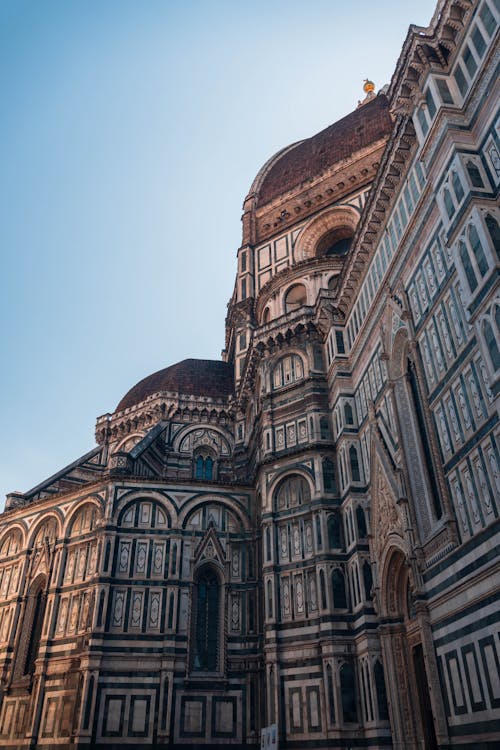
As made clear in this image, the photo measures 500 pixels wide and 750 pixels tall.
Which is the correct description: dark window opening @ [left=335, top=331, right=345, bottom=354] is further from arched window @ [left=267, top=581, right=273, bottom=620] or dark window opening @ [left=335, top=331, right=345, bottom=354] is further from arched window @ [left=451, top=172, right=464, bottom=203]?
arched window @ [left=451, top=172, right=464, bottom=203]

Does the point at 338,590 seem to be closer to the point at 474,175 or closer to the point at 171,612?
the point at 171,612

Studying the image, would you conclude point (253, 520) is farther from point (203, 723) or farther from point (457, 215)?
point (457, 215)

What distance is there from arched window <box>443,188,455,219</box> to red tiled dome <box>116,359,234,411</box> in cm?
2231

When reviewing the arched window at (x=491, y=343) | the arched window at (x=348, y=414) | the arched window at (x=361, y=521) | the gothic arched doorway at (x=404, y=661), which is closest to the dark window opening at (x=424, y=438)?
the gothic arched doorway at (x=404, y=661)

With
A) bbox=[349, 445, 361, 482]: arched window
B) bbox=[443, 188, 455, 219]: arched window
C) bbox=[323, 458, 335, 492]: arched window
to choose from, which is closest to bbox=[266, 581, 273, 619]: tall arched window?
bbox=[323, 458, 335, 492]: arched window

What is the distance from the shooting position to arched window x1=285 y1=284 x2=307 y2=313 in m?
32.0

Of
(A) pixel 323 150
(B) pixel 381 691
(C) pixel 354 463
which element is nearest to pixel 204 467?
(C) pixel 354 463

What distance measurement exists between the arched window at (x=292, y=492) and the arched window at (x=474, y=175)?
13.3 meters

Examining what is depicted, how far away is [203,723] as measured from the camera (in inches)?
882

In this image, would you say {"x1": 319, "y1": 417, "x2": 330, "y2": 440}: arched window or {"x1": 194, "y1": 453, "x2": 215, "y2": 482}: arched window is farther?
{"x1": 194, "y1": 453, "x2": 215, "y2": 482}: arched window

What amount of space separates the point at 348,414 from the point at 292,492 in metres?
3.85

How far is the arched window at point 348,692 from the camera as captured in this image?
19.4 meters

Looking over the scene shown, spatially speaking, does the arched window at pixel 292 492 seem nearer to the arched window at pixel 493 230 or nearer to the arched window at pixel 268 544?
the arched window at pixel 268 544

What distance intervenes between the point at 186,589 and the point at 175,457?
9892mm
